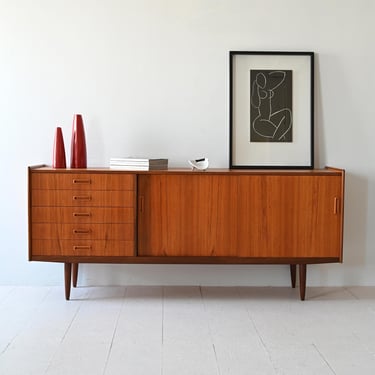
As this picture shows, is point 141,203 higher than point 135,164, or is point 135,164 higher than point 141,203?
point 135,164

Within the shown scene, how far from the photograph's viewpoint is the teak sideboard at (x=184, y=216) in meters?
3.45

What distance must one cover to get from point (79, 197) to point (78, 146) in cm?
31

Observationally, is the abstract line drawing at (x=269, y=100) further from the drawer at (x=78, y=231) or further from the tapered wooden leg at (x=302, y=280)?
the drawer at (x=78, y=231)

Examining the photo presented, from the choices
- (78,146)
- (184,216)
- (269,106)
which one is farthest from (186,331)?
(269,106)

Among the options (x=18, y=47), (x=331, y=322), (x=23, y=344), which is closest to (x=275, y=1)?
(x=18, y=47)

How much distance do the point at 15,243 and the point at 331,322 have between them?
1891 mm

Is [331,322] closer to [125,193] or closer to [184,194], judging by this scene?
[184,194]

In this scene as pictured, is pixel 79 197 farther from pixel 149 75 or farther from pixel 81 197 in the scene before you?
pixel 149 75

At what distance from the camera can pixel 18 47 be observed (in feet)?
12.4

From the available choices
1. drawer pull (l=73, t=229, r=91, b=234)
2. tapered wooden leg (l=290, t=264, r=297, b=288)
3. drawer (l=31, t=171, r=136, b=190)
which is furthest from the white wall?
tapered wooden leg (l=290, t=264, r=297, b=288)

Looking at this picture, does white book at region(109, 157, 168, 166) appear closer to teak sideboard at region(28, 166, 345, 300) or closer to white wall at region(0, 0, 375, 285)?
teak sideboard at region(28, 166, 345, 300)

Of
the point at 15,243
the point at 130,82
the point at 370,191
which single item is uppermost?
the point at 130,82

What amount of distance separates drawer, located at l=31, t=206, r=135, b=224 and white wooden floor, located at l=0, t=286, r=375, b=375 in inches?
17.8

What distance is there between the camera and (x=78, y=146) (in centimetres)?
358
